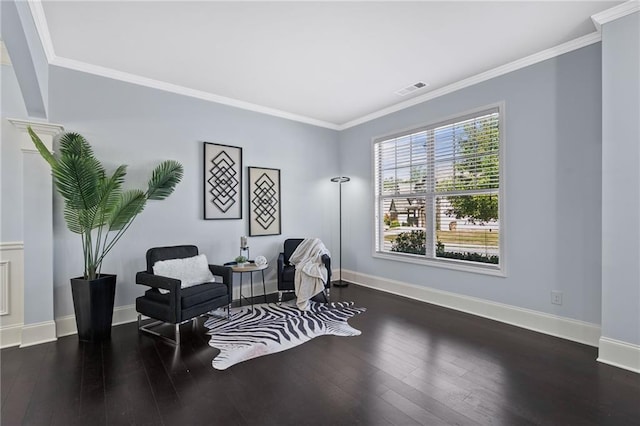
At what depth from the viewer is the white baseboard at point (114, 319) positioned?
3170 millimetres

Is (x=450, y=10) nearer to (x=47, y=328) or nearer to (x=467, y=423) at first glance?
(x=467, y=423)

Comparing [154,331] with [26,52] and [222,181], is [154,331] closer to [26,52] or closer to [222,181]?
[222,181]

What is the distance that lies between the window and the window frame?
0.02m

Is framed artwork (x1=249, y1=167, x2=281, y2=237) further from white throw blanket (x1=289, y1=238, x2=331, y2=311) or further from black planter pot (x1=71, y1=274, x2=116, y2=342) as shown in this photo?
black planter pot (x1=71, y1=274, x2=116, y2=342)

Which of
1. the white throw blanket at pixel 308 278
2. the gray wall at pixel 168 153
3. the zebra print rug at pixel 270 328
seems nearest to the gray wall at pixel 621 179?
the zebra print rug at pixel 270 328

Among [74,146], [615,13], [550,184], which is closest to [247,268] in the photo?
[74,146]

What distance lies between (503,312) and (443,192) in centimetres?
160

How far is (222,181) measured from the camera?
14.0 feet

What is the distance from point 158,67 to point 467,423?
4.22 metres

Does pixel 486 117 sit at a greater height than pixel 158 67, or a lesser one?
lesser

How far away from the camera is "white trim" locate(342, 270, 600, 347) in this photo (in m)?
2.94

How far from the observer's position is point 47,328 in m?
A: 3.00

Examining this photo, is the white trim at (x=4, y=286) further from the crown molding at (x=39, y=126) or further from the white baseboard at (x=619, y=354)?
the white baseboard at (x=619, y=354)

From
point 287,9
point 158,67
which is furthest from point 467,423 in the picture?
point 158,67
